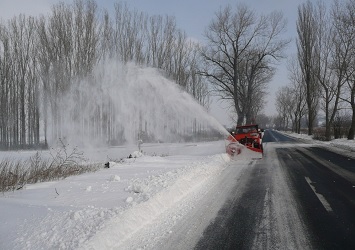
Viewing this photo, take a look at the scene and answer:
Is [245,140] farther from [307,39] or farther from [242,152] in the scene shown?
[307,39]

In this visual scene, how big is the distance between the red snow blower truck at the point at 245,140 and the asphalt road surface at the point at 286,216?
6.20 m

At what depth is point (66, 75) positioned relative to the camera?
97.6ft

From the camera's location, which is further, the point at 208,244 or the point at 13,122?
the point at 13,122

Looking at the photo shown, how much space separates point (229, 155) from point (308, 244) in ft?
39.8

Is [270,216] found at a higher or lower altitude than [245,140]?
lower

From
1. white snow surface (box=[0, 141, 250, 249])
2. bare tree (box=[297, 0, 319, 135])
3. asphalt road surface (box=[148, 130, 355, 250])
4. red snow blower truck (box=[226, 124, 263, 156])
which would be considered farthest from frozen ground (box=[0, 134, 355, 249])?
bare tree (box=[297, 0, 319, 135])

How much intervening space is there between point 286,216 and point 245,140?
470 inches

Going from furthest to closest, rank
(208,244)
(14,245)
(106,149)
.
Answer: (106,149), (208,244), (14,245)

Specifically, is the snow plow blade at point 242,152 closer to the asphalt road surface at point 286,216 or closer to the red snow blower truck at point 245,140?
the red snow blower truck at point 245,140

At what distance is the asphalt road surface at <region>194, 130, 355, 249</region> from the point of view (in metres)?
4.59

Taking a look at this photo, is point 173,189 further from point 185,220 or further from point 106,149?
point 106,149

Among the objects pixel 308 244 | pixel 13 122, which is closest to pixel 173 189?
pixel 308 244

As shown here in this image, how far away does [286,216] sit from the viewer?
5879 millimetres

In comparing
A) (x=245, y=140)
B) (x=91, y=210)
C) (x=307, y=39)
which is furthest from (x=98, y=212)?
(x=307, y=39)
